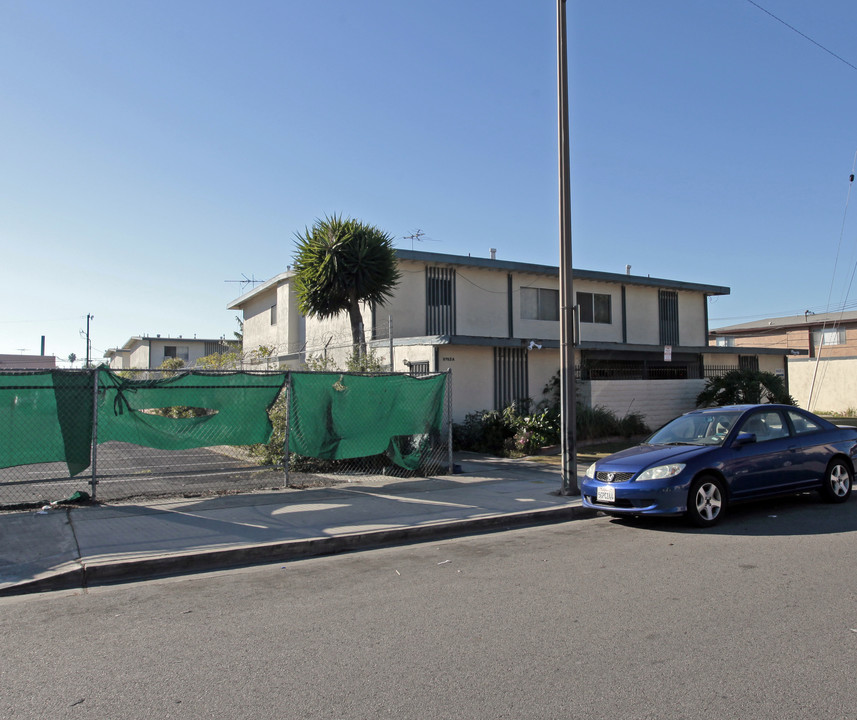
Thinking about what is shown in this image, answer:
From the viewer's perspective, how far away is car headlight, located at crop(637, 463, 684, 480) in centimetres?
817

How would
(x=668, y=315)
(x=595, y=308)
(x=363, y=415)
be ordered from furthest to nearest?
(x=668, y=315) → (x=595, y=308) → (x=363, y=415)

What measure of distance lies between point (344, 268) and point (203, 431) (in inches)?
267

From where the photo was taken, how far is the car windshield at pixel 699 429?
909 centimetres

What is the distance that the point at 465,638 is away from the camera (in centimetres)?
471

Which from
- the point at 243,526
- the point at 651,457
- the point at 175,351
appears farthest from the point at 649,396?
the point at 175,351

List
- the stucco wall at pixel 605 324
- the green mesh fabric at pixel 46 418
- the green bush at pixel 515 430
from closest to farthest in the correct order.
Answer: the green mesh fabric at pixel 46 418 < the green bush at pixel 515 430 < the stucco wall at pixel 605 324

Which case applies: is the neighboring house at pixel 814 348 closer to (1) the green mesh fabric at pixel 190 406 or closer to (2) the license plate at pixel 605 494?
(2) the license plate at pixel 605 494

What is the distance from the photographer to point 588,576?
627 cm

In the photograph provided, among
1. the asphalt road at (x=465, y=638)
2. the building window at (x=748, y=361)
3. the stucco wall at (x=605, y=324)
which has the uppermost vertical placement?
the stucco wall at (x=605, y=324)

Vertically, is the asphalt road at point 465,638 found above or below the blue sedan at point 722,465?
below

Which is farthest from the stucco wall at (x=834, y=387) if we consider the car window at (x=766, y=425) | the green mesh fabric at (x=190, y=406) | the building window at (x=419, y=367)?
the green mesh fabric at (x=190, y=406)

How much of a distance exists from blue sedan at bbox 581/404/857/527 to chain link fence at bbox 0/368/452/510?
14.0ft

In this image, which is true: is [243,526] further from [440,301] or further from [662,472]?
[440,301]

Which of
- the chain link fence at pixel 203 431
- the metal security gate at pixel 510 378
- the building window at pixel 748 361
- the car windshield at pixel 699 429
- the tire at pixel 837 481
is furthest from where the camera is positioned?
the building window at pixel 748 361
